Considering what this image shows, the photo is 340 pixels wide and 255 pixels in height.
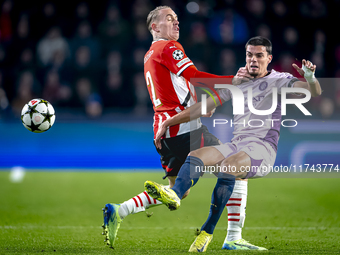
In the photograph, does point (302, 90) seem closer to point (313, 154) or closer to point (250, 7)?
point (313, 154)

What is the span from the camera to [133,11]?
11859 mm

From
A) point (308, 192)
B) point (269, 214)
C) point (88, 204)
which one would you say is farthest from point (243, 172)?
point (308, 192)

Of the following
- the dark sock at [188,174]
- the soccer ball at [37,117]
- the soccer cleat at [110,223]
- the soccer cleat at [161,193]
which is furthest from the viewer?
the soccer ball at [37,117]

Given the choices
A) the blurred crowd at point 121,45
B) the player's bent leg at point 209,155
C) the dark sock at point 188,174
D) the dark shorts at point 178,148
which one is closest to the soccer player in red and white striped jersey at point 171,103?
the dark shorts at point 178,148

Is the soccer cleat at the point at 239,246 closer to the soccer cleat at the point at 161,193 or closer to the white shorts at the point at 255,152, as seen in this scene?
the white shorts at the point at 255,152

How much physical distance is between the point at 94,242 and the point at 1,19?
8.38 meters

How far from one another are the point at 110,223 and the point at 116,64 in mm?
6670

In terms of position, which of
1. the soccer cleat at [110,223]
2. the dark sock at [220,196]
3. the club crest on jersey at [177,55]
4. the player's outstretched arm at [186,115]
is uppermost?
the club crest on jersey at [177,55]

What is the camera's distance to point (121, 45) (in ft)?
36.7

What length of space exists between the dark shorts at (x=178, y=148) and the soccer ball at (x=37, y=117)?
1372mm

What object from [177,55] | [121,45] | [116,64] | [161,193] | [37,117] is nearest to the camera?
[161,193]

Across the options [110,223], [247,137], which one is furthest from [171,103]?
[110,223]

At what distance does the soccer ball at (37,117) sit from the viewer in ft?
17.1

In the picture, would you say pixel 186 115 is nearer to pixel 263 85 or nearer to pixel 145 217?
pixel 263 85
